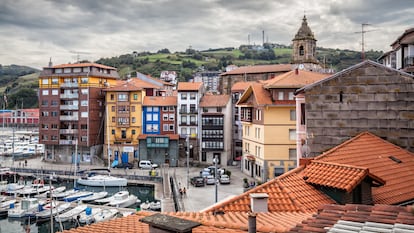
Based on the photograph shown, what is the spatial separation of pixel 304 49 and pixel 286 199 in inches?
3103

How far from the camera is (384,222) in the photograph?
19.9ft

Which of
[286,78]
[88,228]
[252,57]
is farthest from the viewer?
[252,57]

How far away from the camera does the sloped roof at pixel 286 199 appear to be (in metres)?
10.4

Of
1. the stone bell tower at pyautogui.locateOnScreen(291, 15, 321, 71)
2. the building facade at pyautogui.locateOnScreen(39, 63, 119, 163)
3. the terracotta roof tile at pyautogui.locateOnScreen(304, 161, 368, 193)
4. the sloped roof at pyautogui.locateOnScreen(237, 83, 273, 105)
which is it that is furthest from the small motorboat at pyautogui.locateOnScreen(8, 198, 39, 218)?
the stone bell tower at pyautogui.locateOnScreen(291, 15, 321, 71)

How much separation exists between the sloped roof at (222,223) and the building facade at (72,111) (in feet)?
190

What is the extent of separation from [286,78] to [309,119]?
28.9 metres

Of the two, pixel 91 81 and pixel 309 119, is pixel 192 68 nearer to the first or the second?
pixel 91 81

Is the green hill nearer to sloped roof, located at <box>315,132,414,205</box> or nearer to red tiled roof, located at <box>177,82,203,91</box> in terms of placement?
red tiled roof, located at <box>177,82,203,91</box>

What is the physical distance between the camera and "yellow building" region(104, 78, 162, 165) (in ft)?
209

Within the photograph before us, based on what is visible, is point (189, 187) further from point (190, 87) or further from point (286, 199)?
point (286, 199)

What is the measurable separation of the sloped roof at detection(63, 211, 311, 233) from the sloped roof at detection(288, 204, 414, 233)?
809mm

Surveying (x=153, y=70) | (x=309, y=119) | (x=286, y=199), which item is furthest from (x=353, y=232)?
(x=153, y=70)

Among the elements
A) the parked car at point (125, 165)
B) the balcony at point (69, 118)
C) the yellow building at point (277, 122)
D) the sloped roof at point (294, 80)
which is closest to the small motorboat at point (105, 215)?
the yellow building at point (277, 122)

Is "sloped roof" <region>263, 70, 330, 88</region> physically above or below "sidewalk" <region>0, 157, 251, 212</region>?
above
